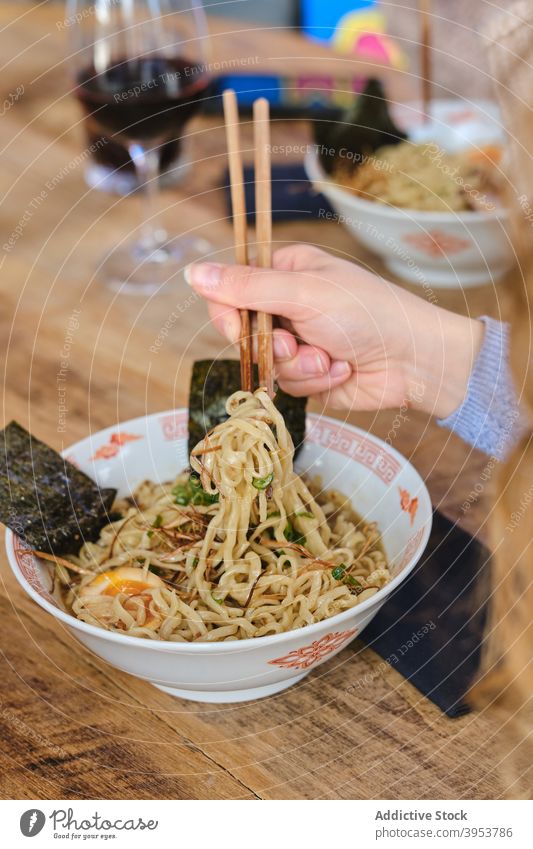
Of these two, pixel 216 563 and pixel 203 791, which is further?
pixel 216 563

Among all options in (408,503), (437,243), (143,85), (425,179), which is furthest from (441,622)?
(143,85)

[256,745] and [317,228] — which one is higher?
[317,228]

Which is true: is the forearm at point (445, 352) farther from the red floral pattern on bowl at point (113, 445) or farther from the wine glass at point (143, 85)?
the wine glass at point (143, 85)

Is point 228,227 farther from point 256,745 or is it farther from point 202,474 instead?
point 256,745

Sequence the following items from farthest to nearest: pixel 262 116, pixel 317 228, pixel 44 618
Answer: pixel 317 228 → pixel 44 618 → pixel 262 116

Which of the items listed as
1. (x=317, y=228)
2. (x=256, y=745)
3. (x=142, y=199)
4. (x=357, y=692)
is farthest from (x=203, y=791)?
(x=142, y=199)

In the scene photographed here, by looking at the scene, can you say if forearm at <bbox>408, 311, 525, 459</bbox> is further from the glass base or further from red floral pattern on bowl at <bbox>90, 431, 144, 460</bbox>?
the glass base

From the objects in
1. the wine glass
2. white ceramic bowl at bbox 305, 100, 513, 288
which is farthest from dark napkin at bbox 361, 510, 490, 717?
the wine glass
